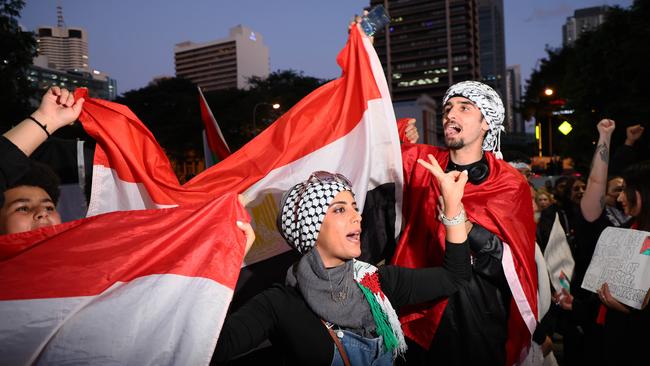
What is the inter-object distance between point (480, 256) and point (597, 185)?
1625mm

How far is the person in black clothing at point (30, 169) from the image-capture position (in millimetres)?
2206

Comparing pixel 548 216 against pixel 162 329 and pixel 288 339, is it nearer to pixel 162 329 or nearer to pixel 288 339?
pixel 288 339

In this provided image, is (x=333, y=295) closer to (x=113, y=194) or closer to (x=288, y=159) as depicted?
(x=288, y=159)

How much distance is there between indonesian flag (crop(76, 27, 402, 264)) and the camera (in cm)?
324

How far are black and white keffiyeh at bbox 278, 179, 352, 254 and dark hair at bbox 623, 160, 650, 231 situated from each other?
6.77ft

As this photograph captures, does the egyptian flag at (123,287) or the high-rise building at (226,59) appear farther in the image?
the high-rise building at (226,59)

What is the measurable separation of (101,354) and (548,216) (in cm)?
483

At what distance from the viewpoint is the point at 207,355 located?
6.17ft

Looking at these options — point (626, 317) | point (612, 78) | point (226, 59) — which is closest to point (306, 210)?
point (626, 317)

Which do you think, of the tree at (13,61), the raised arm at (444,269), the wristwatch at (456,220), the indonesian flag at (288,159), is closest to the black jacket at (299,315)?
the raised arm at (444,269)

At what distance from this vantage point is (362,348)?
2336 mm


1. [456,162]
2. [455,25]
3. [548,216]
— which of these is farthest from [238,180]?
[455,25]

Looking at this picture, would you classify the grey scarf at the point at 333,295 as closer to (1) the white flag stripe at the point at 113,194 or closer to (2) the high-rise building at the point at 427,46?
(1) the white flag stripe at the point at 113,194

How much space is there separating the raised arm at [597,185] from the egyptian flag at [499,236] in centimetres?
117
